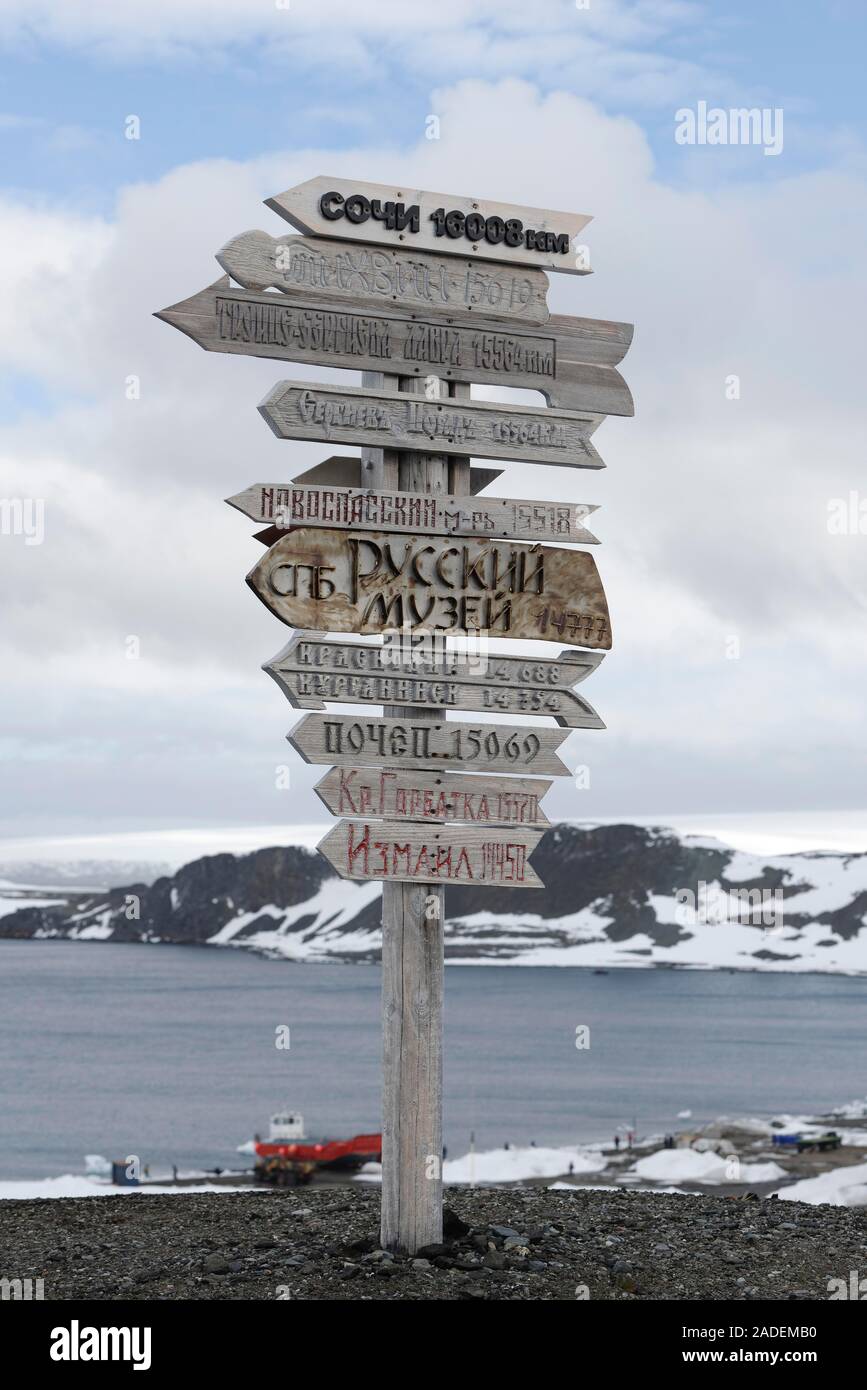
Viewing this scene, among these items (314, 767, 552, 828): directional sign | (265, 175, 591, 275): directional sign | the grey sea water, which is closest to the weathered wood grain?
(314, 767, 552, 828): directional sign

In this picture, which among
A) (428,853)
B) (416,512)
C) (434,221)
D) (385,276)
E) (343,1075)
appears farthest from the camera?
(343,1075)

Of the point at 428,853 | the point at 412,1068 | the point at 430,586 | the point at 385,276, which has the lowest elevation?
the point at 412,1068

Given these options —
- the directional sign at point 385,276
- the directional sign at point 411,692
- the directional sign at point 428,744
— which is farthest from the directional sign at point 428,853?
the directional sign at point 385,276

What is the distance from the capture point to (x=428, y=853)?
1170 cm

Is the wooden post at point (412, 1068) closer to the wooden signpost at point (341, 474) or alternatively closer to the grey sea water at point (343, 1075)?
the wooden signpost at point (341, 474)

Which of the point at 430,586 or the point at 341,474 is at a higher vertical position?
the point at 341,474

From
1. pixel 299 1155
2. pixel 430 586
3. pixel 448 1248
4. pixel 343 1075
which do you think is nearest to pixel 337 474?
pixel 430 586

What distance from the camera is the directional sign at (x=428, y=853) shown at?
1148 centimetres

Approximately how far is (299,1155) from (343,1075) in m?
57.8

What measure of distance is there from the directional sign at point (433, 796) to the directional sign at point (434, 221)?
175 inches

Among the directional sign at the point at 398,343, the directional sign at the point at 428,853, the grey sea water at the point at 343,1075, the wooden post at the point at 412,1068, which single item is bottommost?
the grey sea water at the point at 343,1075

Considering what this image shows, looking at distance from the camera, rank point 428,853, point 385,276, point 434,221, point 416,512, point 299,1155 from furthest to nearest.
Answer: point 299,1155
point 434,221
point 385,276
point 416,512
point 428,853

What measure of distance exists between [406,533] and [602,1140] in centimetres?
8068

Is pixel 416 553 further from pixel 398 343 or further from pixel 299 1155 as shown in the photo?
pixel 299 1155
